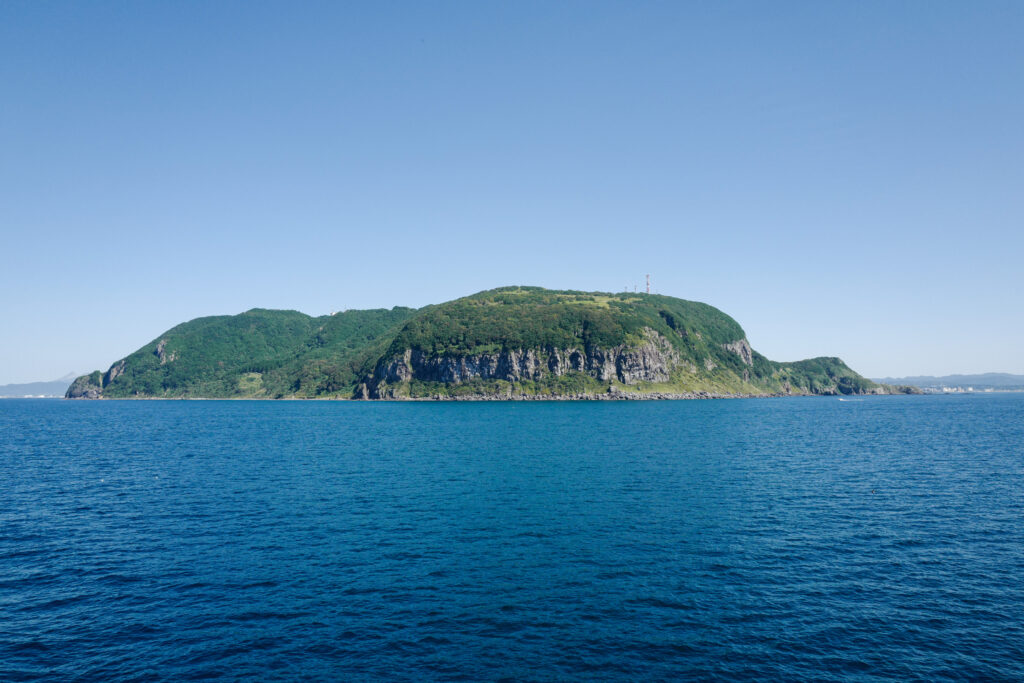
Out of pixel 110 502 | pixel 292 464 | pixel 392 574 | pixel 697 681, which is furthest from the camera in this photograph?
pixel 292 464

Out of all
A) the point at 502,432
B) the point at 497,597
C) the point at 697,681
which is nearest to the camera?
the point at 697,681

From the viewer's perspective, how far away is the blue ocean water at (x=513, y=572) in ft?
100

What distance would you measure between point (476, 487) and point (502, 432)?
77.1 metres

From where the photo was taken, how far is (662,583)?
40531 mm

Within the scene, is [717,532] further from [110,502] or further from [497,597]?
[110,502]

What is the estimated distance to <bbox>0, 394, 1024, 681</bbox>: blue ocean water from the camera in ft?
100

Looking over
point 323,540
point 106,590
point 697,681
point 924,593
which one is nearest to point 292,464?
point 323,540

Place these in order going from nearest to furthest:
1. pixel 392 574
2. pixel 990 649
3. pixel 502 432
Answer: pixel 990 649 < pixel 392 574 < pixel 502 432

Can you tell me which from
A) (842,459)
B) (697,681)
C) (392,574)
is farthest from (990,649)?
(842,459)

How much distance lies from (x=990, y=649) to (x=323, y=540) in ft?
170

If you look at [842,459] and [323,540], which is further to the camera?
[842,459]

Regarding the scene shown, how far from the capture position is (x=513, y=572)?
43.0 m

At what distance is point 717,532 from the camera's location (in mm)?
53000

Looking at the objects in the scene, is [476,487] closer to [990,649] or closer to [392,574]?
[392,574]
